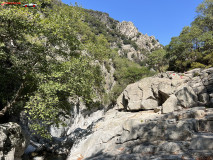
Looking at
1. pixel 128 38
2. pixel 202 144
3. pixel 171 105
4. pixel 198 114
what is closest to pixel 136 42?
pixel 128 38

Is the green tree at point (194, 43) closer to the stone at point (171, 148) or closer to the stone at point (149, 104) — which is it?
the stone at point (149, 104)

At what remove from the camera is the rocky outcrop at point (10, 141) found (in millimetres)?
9969

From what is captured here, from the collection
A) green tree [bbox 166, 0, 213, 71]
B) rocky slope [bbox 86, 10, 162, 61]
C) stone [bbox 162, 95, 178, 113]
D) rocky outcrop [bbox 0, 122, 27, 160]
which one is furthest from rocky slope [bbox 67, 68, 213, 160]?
rocky slope [bbox 86, 10, 162, 61]

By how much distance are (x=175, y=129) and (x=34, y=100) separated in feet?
32.6

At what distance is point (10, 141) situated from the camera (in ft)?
35.9

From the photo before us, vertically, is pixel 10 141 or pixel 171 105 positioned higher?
pixel 171 105

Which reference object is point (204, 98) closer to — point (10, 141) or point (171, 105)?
point (171, 105)

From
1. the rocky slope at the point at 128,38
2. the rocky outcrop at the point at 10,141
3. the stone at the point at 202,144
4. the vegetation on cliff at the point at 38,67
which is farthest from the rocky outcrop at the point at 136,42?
the stone at the point at 202,144

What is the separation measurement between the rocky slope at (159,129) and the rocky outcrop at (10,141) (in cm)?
438

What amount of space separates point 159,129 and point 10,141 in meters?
10.9

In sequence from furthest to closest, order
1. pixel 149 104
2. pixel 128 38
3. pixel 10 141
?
pixel 128 38, pixel 149 104, pixel 10 141

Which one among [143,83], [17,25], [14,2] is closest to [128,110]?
[143,83]

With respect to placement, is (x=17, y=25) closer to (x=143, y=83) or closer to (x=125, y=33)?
(x=143, y=83)

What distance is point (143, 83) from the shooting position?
21.4 meters
